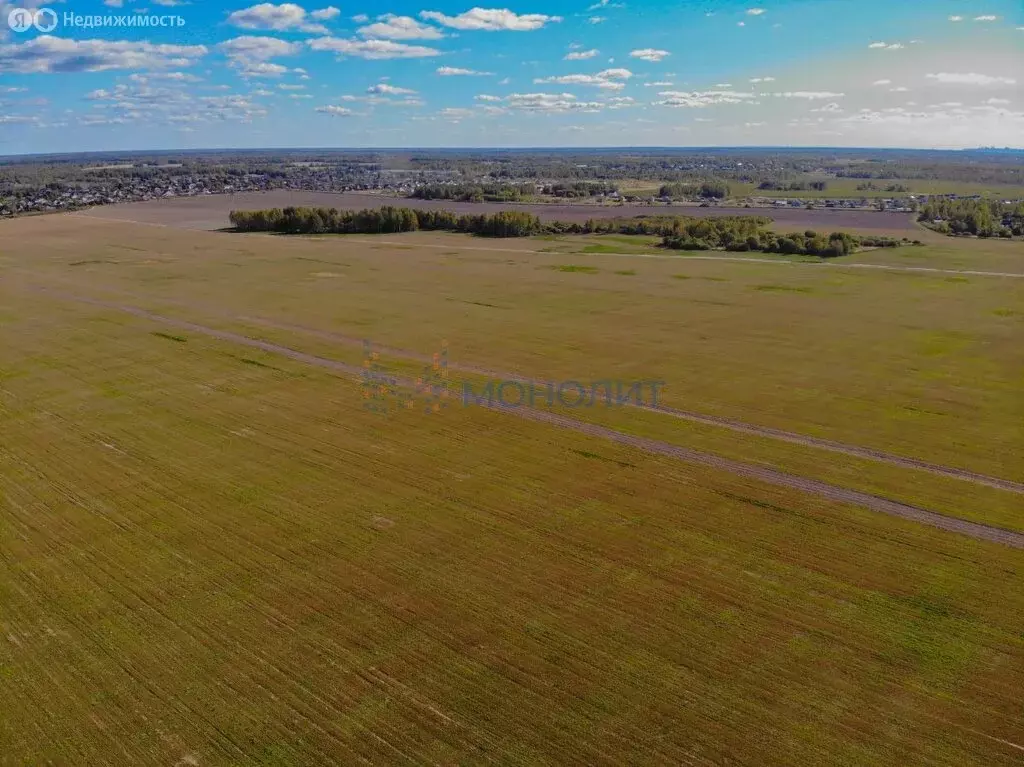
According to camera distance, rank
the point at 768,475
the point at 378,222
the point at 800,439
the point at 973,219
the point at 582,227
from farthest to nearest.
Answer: the point at 378,222 → the point at 582,227 → the point at 973,219 → the point at 800,439 → the point at 768,475

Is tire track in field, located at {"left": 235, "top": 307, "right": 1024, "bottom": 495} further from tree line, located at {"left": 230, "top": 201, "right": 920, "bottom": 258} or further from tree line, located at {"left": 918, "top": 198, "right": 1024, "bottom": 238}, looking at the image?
tree line, located at {"left": 918, "top": 198, "right": 1024, "bottom": 238}

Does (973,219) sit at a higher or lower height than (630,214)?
lower

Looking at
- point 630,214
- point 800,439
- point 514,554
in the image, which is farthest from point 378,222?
point 514,554

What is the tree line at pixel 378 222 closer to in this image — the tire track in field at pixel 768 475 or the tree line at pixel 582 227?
the tree line at pixel 582 227

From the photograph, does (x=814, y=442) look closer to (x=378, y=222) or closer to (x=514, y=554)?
(x=514, y=554)

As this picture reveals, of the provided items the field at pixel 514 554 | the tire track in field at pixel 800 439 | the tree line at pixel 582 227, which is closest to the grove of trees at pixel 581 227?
the tree line at pixel 582 227

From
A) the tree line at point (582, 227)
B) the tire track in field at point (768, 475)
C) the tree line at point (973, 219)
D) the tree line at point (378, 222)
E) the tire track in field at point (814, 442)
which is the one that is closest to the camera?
the tire track in field at point (768, 475)

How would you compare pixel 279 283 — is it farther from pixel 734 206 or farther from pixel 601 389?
pixel 734 206

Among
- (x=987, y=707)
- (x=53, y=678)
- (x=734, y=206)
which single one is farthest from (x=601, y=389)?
(x=734, y=206)
